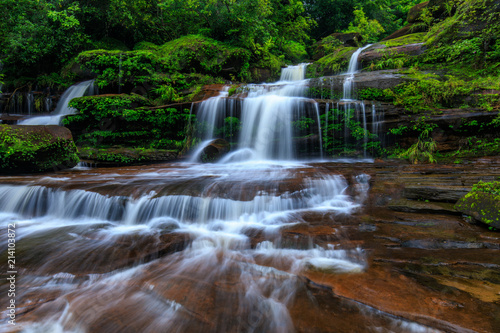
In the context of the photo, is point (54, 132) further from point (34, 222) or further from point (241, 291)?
point (241, 291)

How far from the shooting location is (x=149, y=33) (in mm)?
17359

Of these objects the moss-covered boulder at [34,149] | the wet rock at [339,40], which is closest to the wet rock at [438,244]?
the moss-covered boulder at [34,149]

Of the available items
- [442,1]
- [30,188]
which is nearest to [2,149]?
[30,188]

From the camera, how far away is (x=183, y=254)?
3469mm

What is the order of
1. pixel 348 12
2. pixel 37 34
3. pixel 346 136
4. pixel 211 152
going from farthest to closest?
1. pixel 348 12
2. pixel 37 34
3. pixel 211 152
4. pixel 346 136

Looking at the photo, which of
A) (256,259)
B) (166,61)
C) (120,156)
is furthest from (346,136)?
(166,61)

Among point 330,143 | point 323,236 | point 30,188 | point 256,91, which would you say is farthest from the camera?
point 256,91

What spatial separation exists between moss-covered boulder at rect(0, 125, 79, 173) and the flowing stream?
184cm

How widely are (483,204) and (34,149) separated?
35.3 ft

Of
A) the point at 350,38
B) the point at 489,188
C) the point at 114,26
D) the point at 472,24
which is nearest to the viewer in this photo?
the point at 489,188

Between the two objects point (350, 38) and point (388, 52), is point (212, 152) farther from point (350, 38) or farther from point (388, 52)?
point (350, 38)

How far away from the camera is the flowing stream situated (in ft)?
7.06

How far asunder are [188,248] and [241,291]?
140cm

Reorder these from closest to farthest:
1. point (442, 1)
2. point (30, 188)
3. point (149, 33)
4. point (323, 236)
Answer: point (323, 236) → point (30, 188) → point (442, 1) → point (149, 33)
